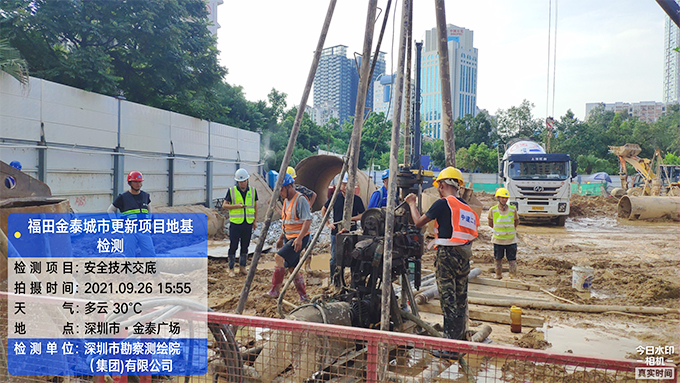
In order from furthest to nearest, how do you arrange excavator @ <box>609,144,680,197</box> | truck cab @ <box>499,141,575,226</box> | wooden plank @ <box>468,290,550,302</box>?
1. excavator @ <box>609,144,680,197</box>
2. truck cab @ <box>499,141,575,226</box>
3. wooden plank @ <box>468,290,550,302</box>

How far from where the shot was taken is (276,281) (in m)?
5.97

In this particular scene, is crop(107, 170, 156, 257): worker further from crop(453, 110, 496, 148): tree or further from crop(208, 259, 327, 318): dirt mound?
crop(453, 110, 496, 148): tree

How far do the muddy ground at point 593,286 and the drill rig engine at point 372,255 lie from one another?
1611 millimetres

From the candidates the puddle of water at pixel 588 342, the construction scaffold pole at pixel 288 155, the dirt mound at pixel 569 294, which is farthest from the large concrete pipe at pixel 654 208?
the construction scaffold pole at pixel 288 155

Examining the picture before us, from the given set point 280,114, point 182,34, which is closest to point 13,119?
point 182,34

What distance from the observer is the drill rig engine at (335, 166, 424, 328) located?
12.7ft

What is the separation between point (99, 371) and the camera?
279 cm

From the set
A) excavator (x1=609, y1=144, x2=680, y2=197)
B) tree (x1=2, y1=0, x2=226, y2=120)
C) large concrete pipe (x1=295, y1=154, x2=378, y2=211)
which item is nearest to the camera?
large concrete pipe (x1=295, y1=154, x2=378, y2=211)

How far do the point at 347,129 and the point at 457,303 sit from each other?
33696mm

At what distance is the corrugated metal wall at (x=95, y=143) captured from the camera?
9.44 meters

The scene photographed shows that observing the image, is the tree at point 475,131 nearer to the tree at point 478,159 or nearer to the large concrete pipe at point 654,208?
the tree at point 478,159

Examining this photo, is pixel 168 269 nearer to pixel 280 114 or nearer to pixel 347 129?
pixel 280 114

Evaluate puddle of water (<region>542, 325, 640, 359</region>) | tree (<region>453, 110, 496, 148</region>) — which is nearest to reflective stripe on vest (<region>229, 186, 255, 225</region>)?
puddle of water (<region>542, 325, 640, 359</region>)

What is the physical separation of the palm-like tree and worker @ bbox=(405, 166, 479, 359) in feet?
29.0
